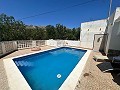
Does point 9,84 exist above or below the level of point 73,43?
below

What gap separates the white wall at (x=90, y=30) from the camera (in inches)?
542

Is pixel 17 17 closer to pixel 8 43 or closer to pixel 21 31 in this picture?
pixel 21 31

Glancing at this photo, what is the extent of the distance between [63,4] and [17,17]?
1048 cm

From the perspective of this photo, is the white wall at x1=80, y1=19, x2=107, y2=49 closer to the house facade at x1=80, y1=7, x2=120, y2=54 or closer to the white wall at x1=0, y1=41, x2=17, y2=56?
the house facade at x1=80, y1=7, x2=120, y2=54

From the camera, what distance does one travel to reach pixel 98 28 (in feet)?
46.3

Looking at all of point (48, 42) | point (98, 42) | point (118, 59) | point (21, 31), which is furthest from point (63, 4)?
point (118, 59)

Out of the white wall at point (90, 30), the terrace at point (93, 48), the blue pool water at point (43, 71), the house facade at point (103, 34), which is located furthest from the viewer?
the white wall at point (90, 30)

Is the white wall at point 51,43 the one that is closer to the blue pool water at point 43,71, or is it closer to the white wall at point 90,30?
the blue pool water at point 43,71

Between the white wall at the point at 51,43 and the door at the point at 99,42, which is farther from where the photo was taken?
the white wall at the point at 51,43

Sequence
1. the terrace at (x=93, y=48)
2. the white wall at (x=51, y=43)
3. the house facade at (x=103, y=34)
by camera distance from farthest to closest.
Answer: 1. the white wall at (x=51, y=43)
2. the house facade at (x=103, y=34)
3. the terrace at (x=93, y=48)

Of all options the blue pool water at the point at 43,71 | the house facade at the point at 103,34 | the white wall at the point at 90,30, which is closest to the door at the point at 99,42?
the house facade at the point at 103,34

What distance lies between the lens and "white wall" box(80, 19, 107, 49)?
13779 millimetres

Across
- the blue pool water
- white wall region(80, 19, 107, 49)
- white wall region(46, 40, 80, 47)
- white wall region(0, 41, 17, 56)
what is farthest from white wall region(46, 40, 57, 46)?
white wall region(0, 41, 17, 56)

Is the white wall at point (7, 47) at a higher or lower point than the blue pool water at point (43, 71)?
higher
